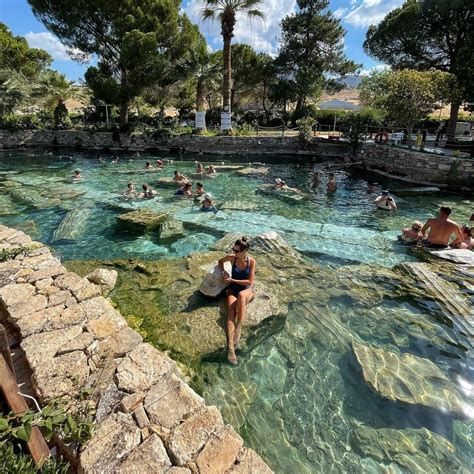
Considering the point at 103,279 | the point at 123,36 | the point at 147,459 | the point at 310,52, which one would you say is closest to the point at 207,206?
the point at 103,279

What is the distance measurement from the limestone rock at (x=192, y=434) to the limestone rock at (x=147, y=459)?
8 cm

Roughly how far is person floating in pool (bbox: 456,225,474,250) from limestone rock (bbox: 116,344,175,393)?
8804 millimetres

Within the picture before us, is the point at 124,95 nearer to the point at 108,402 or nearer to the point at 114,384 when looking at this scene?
the point at 114,384

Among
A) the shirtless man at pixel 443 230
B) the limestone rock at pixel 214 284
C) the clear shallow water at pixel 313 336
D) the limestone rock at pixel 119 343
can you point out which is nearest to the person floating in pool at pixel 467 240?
the shirtless man at pixel 443 230

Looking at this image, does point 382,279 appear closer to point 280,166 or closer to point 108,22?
point 280,166

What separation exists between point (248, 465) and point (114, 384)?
1657 mm

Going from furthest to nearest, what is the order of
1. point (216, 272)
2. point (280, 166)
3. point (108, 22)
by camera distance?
point (108, 22) < point (280, 166) < point (216, 272)

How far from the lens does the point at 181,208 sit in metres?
13.1

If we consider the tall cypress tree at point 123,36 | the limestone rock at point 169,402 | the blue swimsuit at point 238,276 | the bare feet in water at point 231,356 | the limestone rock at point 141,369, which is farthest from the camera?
the tall cypress tree at point 123,36

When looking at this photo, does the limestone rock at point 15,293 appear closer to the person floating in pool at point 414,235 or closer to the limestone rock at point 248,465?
the limestone rock at point 248,465

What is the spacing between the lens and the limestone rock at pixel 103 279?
22.1 feet

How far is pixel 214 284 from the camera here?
20.1ft

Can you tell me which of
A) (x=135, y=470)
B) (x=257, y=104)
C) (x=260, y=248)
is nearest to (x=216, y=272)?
(x=260, y=248)

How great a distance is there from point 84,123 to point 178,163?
1932cm
